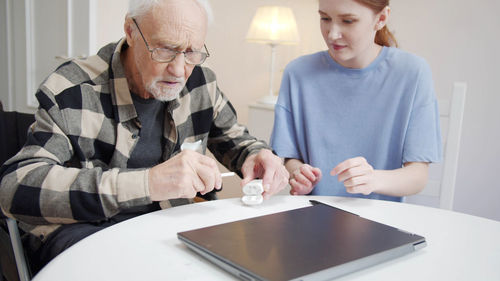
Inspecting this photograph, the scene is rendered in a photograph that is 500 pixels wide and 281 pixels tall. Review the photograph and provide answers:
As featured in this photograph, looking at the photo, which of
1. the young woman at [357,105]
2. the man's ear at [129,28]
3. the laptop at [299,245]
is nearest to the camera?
the laptop at [299,245]

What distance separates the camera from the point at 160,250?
69cm

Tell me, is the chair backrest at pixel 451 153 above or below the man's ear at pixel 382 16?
below

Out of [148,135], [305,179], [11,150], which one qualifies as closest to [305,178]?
[305,179]

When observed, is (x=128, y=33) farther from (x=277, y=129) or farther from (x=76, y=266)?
(x=76, y=266)

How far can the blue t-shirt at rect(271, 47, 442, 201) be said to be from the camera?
1352 millimetres

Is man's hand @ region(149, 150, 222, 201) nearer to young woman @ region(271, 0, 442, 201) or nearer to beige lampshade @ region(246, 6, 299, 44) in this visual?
young woman @ region(271, 0, 442, 201)

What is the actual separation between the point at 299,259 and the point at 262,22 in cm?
215

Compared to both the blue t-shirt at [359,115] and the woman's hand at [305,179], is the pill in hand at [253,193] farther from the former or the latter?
the blue t-shirt at [359,115]

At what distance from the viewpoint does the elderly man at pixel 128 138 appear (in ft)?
2.79

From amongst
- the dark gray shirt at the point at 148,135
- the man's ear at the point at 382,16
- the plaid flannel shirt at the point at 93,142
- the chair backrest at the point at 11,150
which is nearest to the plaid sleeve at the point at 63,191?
the plaid flannel shirt at the point at 93,142

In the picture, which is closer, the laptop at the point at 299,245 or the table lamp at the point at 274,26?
the laptop at the point at 299,245

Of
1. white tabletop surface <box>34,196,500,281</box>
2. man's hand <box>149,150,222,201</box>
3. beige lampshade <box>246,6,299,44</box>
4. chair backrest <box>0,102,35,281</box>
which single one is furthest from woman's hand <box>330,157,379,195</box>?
beige lampshade <box>246,6,299,44</box>

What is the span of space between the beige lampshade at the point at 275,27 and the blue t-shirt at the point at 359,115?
3.67 ft

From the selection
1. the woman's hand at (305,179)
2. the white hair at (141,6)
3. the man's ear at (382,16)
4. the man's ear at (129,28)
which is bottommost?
the woman's hand at (305,179)
